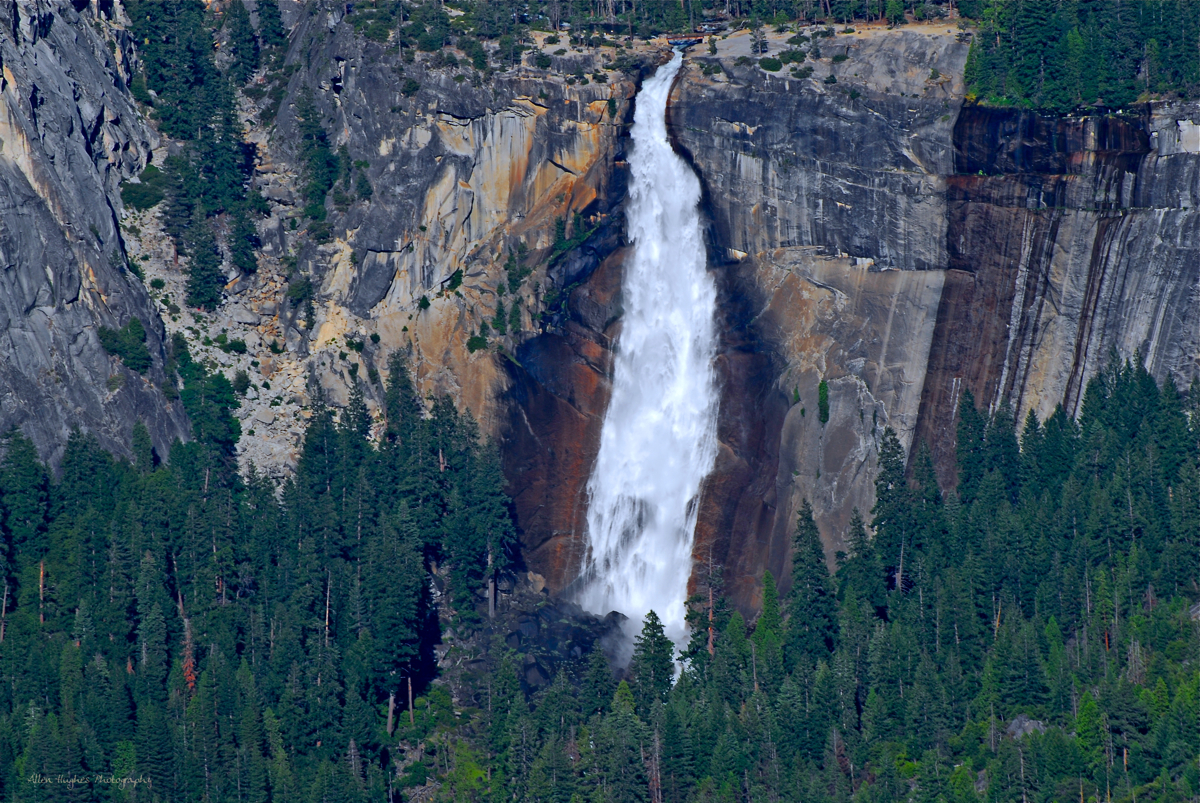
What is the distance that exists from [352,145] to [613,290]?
22.0 meters

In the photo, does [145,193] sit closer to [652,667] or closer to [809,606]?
[652,667]

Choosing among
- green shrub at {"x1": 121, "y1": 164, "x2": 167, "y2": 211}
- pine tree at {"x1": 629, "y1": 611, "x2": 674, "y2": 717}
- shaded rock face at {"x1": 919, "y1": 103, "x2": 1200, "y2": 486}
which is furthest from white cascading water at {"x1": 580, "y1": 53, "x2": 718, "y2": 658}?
green shrub at {"x1": 121, "y1": 164, "x2": 167, "y2": 211}

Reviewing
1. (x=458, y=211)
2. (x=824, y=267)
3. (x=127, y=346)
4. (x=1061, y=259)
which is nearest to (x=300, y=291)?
(x=458, y=211)

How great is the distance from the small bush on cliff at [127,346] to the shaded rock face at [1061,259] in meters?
51.4

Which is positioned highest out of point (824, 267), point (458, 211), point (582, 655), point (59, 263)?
point (458, 211)

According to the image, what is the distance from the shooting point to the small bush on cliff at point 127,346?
14925 cm

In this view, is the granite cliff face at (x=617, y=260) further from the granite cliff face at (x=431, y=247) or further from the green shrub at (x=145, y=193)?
the green shrub at (x=145, y=193)

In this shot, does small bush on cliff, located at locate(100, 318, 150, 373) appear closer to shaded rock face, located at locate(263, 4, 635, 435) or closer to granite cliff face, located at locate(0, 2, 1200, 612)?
granite cliff face, located at locate(0, 2, 1200, 612)

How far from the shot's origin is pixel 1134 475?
447 ft

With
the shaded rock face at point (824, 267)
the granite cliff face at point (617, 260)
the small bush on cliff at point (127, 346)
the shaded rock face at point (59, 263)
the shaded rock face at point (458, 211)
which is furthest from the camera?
the shaded rock face at point (458, 211)

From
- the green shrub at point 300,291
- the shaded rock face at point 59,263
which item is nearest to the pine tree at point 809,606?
the green shrub at point 300,291

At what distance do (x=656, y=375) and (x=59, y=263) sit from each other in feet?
133

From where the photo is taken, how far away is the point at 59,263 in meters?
148
